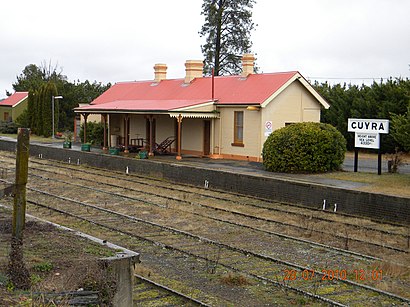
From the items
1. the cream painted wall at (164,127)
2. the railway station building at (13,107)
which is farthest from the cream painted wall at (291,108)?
the railway station building at (13,107)

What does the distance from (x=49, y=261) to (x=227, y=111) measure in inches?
887

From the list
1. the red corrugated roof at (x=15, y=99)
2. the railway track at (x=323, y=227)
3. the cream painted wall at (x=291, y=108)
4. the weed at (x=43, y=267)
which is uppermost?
the red corrugated roof at (x=15, y=99)

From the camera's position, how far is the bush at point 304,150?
23156 millimetres

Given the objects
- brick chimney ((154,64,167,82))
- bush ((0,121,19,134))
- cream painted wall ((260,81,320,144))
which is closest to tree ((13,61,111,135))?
bush ((0,121,19,134))

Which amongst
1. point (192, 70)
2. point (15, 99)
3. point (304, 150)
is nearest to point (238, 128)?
→ point (304, 150)

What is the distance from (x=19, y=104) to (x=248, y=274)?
2146 inches

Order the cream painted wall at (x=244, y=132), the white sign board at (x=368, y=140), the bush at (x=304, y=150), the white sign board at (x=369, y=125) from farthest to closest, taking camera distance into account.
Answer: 1. the cream painted wall at (x=244, y=132)
2. the bush at (x=304, y=150)
3. the white sign board at (x=368, y=140)
4. the white sign board at (x=369, y=125)

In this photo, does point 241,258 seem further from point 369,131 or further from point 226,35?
point 226,35

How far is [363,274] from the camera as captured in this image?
10.5m

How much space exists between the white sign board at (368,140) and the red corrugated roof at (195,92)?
241 inches

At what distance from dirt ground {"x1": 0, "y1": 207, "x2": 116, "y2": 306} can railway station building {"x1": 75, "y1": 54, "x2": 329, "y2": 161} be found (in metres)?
19.2

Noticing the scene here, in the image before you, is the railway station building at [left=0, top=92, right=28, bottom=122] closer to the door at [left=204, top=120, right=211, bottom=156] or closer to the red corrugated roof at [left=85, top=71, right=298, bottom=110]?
the red corrugated roof at [left=85, top=71, right=298, bottom=110]
